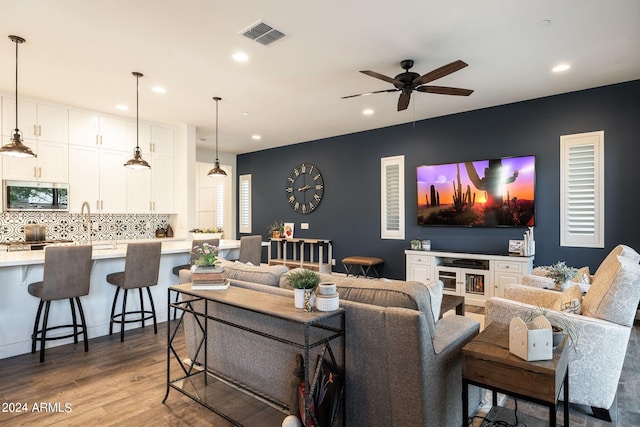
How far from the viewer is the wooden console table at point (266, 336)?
1.82 metres

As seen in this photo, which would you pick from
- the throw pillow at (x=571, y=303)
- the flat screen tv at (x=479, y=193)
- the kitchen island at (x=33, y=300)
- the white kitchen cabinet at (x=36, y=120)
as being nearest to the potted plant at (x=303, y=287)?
the throw pillow at (x=571, y=303)

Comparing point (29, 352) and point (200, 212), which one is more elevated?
point (200, 212)

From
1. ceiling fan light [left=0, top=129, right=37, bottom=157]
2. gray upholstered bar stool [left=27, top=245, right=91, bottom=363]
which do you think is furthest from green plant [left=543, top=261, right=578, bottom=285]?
ceiling fan light [left=0, top=129, right=37, bottom=157]

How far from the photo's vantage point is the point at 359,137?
6891 millimetres

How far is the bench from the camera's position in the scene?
6242mm

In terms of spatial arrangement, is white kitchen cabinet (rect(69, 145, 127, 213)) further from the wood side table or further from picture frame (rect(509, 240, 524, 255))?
picture frame (rect(509, 240, 524, 255))

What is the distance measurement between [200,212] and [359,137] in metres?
4.92

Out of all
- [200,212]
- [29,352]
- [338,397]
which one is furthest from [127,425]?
[200,212]

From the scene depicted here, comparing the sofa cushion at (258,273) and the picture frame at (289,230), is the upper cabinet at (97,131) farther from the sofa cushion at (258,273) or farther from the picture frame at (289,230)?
the sofa cushion at (258,273)

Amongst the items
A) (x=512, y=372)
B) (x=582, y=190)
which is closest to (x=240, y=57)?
(x=512, y=372)

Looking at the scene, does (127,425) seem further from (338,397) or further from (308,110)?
(308,110)

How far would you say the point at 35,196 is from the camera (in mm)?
4996

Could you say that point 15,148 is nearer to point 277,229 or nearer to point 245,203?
point 277,229

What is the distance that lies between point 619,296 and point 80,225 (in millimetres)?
6582
